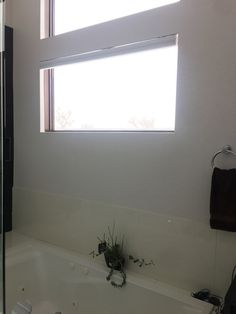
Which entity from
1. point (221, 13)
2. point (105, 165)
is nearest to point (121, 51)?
point (221, 13)

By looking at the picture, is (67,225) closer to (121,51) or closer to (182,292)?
(182,292)

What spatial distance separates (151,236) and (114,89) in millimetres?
1131

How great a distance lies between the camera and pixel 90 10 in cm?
220

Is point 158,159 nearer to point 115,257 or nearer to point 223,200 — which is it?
point 223,200

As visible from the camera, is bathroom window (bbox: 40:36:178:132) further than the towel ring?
Yes

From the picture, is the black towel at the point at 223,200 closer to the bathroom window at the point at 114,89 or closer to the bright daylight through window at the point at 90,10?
the bathroom window at the point at 114,89

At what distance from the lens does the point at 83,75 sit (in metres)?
2.27

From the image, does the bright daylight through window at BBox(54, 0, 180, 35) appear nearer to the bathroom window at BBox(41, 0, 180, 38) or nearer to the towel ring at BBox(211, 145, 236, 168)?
the bathroom window at BBox(41, 0, 180, 38)

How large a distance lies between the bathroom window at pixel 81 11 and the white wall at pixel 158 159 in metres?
0.10

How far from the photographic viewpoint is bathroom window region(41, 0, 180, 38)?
1948 mm

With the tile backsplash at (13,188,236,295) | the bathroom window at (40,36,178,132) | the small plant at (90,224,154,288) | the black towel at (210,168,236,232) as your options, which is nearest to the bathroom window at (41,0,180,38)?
the bathroom window at (40,36,178,132)

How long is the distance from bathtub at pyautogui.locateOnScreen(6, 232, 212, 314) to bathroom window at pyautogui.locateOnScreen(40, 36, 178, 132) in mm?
1059

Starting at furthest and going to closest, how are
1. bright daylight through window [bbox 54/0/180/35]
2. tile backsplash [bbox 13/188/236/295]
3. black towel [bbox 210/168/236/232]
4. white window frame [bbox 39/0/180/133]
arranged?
bright daylight through window [bbox 54/0/180/35] < white window frame [bbox 39/0/180/133] < tile backsplash [bbox 13/188/236/295] < black towel [bbox 210/168/236/232]

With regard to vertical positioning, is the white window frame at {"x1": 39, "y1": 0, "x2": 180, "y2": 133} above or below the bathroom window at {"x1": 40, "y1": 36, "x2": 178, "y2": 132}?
above
